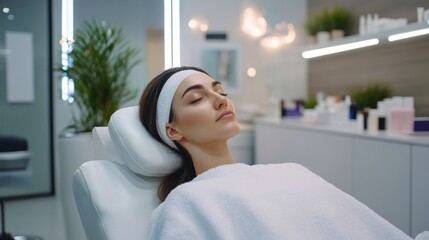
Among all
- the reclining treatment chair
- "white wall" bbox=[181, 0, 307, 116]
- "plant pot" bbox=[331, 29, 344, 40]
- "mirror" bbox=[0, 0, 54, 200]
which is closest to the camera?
the reclining treatment chair

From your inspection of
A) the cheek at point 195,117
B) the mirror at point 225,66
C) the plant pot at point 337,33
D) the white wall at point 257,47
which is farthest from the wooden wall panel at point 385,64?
the cheek at point 195,117

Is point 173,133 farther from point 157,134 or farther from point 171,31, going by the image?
point 171,31

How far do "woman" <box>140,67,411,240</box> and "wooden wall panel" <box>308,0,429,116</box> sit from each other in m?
1.28

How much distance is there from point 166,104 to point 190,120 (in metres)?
0.09

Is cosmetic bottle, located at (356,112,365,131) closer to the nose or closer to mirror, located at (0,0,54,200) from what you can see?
the nose

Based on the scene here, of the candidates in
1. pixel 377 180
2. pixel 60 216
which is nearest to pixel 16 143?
pixel 60 216

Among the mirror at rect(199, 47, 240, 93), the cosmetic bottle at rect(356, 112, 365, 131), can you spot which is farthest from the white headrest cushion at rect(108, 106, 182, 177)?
the mirror at rect(199, 47, 240, 93)

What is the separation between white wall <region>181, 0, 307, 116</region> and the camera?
3.51 meters

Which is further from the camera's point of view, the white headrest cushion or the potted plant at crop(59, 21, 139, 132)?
the potted plant at crop(59, 21, 139, 132)

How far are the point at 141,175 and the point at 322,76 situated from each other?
2289mm

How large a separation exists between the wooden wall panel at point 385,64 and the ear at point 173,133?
146 centimetres

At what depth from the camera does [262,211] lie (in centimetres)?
98

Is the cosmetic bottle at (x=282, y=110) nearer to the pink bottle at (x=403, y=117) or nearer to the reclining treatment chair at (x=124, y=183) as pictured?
the pink bottle at (x=403, y=117)

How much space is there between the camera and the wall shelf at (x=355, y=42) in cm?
201
